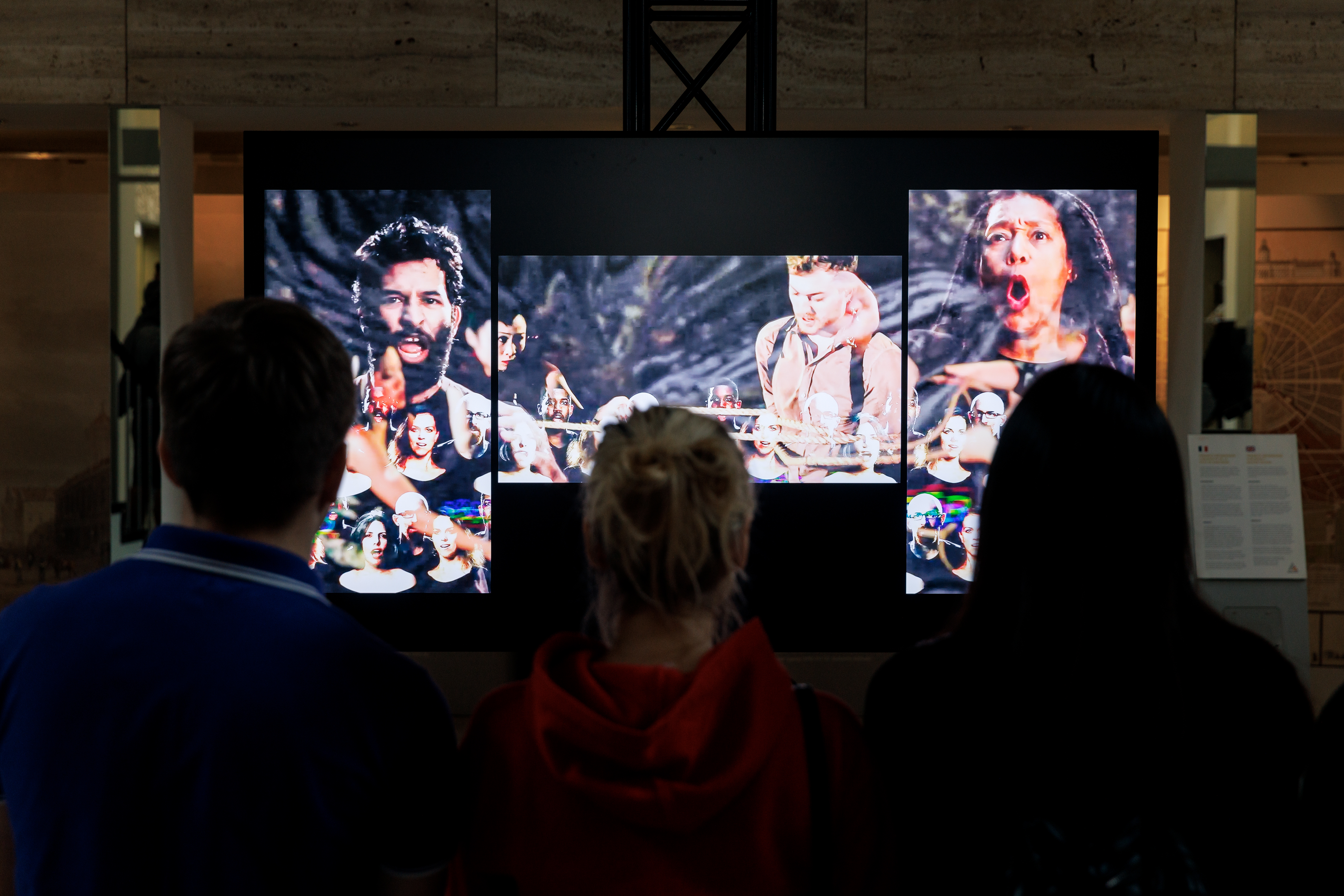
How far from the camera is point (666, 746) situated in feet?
4.08

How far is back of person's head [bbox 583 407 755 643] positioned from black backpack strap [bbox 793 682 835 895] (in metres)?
0.19

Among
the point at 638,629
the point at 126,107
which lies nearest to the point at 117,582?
the point at 638,629

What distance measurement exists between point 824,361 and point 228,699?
12.9ft

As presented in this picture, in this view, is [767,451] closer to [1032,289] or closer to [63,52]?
[1032,289]

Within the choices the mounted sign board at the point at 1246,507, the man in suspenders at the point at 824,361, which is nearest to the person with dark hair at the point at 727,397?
the man in suspenders at the point at 824,361

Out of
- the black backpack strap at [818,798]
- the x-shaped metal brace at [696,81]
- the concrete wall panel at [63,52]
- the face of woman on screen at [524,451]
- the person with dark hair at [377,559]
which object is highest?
the concrete wall panel at [63,52]

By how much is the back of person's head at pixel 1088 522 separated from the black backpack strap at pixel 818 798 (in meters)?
0.25

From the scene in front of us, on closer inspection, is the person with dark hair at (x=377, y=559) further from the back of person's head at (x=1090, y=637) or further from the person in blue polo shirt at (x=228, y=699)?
the back of person's head at (x=1090, y=637)

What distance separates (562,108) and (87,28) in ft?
8.12

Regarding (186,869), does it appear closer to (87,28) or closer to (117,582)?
(117,582)

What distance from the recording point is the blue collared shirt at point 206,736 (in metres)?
1.17

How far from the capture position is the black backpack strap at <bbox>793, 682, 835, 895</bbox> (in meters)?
1.30

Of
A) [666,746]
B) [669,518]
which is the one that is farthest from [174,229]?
[666,746]

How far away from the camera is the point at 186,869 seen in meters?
1.17
